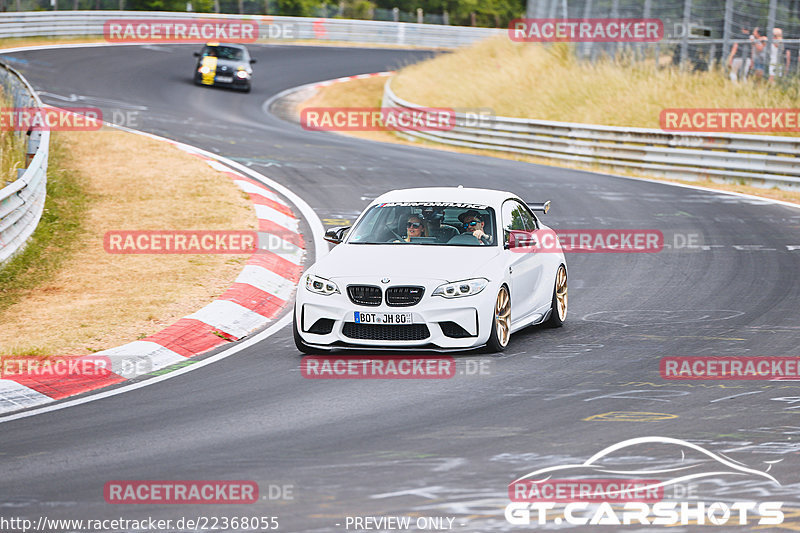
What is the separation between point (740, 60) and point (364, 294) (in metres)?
20.5

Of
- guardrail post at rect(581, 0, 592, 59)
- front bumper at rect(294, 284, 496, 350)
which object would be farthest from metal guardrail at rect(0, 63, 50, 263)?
guardrail post at rect(581, 0, 592, 59)

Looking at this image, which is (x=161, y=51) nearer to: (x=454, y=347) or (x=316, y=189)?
(x=316, y=189)

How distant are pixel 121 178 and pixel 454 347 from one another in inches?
426

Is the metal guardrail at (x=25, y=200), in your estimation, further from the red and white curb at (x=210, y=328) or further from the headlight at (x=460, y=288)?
the headlight at (x=460, y=288)

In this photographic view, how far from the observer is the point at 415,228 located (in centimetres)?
1071

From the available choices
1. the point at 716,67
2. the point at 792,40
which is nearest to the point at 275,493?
the point at 792,40

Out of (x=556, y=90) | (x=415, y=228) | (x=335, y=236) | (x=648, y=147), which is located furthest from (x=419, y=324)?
(x=556, y=90)

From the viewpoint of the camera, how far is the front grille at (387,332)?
9.54 metres

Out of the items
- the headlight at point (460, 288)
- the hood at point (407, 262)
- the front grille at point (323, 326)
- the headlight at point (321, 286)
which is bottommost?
the front grille at point (323, 326)

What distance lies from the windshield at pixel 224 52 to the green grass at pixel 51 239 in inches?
786

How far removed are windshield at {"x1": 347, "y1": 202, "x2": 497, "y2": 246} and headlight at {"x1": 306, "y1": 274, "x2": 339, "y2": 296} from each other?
881 millimetres

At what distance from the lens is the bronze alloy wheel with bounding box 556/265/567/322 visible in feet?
37.3

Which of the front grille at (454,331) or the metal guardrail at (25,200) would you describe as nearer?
the front grille at (454,331)

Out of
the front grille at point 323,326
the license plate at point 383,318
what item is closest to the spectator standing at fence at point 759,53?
the license plate at point 383,318
